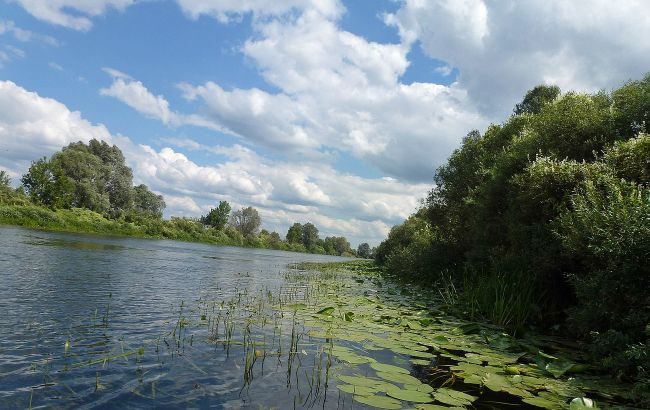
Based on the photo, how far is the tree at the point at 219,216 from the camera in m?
137

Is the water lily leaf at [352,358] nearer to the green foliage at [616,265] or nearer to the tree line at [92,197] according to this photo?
the green foliage at [616,265]

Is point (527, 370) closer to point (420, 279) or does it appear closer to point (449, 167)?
point (420, 279)

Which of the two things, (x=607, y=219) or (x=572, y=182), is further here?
(x=572, y=182)

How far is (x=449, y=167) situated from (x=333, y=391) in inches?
1002

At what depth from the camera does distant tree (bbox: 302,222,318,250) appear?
187 m

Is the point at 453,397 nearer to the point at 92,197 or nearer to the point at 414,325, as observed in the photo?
the point at 414,325

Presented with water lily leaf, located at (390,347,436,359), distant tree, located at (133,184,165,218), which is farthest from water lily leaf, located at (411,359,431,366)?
distant tree, located at (133,184,165,218)

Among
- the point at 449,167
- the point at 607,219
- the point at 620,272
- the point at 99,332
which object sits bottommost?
the point at 99,332

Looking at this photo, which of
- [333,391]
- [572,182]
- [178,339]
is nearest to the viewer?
[333,391]

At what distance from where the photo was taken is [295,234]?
181125 millimetres

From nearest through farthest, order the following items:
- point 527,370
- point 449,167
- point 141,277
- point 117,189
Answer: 1. point 527,370
2. point 141,277
3. point 449,167
4. point 117,189

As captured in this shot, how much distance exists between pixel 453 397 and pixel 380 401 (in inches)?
47.4

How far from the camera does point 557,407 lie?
6.13m

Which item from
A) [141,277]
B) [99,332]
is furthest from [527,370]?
[141,277]
